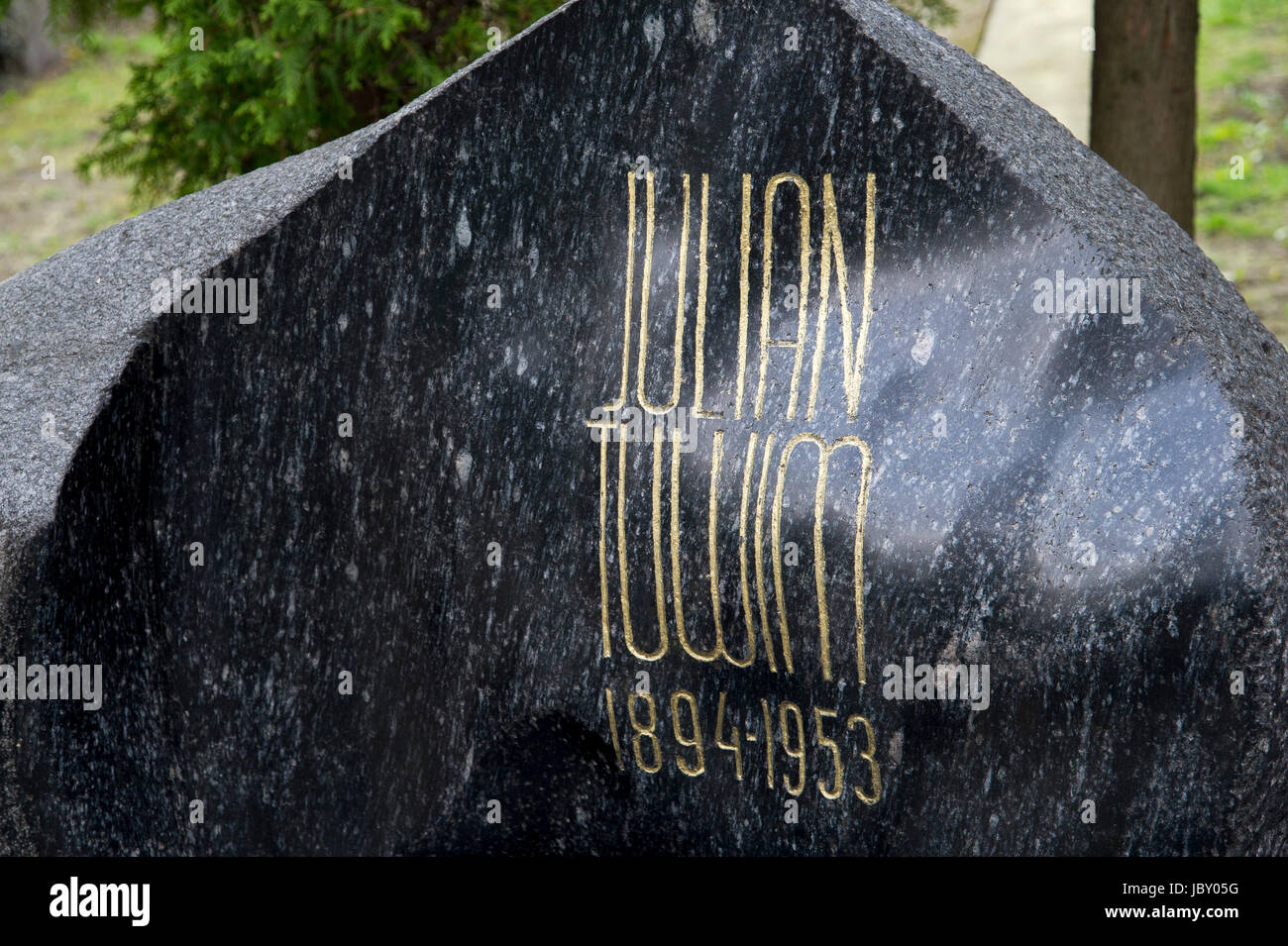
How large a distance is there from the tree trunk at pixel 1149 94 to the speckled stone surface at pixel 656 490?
7.49ft

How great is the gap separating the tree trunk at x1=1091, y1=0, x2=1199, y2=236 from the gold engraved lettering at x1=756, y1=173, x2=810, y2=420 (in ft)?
9.09

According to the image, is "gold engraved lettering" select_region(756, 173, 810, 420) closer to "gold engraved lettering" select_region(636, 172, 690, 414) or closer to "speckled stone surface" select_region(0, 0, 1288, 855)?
"speckled stone surface" select_region(0, 0, 1288, 855)

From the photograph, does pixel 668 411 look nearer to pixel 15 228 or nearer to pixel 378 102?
pixel 378 102

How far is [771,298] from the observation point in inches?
116

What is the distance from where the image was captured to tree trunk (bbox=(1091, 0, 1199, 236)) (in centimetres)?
500

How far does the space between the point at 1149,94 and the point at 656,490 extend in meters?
3.18

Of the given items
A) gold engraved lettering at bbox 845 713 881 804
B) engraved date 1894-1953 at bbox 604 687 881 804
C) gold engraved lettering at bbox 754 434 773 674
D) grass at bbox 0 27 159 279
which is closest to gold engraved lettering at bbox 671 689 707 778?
engraved date 1894-1953 at bbox 604 687 881 804

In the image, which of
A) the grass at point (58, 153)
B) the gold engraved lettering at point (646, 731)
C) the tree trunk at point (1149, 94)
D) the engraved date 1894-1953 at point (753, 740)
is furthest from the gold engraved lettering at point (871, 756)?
the grass at point (58, 153)

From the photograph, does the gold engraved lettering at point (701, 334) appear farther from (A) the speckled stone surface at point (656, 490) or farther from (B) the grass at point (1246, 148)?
(B) the grass at point (1246, 148)

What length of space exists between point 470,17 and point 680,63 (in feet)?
7.31

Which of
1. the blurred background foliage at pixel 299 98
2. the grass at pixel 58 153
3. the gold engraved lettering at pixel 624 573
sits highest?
the grass at pixel 58 153

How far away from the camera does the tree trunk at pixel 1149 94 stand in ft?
16.4

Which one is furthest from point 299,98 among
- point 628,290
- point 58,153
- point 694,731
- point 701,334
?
point 58,153
